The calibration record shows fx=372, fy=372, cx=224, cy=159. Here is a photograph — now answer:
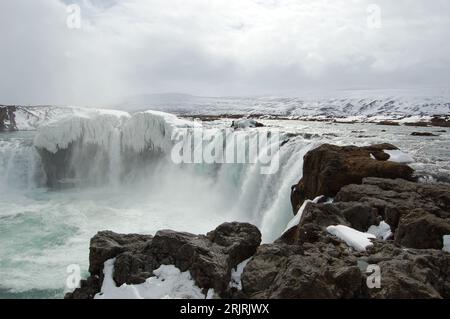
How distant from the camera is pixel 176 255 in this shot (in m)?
7.16

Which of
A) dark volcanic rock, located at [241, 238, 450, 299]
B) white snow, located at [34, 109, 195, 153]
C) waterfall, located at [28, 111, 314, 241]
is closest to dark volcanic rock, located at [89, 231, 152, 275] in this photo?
dark volcanic rock, located at [241, 238, 450, 299]

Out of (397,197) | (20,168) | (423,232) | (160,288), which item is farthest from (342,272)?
(20,168)

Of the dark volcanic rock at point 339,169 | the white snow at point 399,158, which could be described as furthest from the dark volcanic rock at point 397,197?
the white snow at point 399,158

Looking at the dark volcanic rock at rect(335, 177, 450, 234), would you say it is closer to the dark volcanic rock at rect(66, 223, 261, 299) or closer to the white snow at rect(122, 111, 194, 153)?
the dark volcanic rock at rect(66, 223, 261, 299)

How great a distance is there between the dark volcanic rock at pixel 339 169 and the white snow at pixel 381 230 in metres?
3.49

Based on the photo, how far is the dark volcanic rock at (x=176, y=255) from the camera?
6.55m

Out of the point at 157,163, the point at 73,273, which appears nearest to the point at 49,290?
the point at 73,273

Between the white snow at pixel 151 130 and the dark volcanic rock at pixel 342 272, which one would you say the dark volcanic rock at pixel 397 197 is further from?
the white snow at pixel 151 130

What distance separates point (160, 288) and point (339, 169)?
7.83 metres

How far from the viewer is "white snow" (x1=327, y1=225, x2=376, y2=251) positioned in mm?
7047

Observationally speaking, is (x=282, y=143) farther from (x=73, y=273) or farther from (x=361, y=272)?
(x=361, y=272)

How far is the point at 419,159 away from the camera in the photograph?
1530cm

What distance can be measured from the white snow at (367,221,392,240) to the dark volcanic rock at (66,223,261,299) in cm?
265
